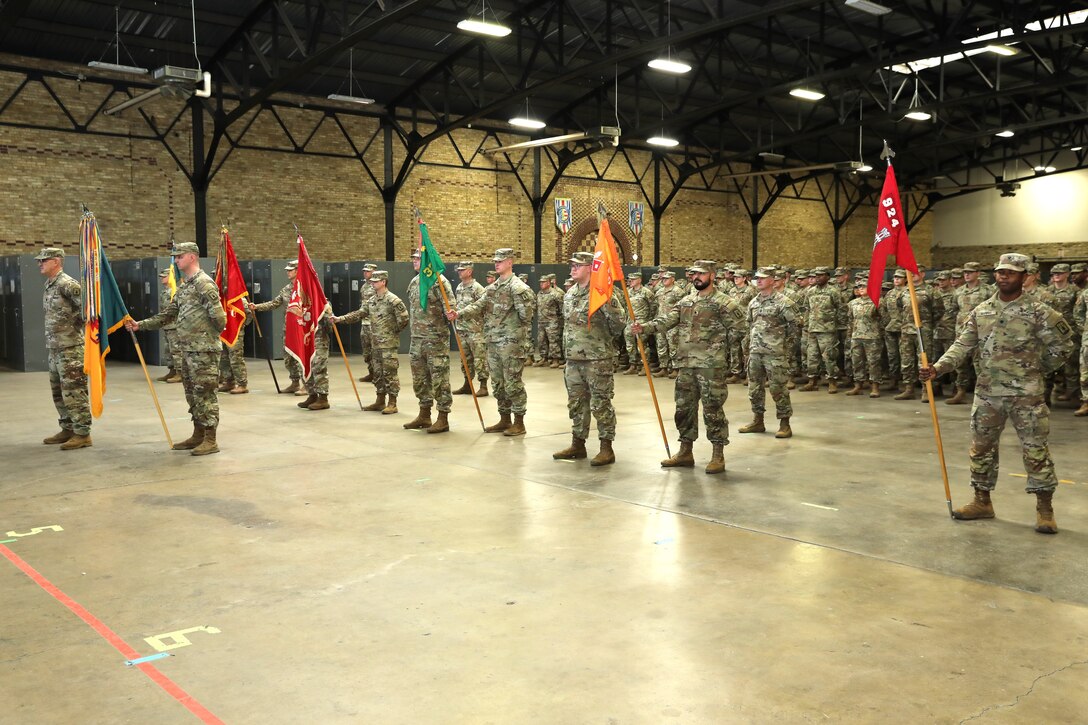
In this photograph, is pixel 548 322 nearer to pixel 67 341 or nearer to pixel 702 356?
pixel 67 341

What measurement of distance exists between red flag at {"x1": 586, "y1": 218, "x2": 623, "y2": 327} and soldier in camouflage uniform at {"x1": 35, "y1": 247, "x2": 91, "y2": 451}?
4.81 metres

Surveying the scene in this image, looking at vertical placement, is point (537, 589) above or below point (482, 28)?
below

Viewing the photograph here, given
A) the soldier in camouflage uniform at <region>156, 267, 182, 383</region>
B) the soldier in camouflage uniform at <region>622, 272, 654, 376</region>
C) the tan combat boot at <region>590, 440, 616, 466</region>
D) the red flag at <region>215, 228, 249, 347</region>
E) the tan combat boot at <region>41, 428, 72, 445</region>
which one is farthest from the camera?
the soldier in camouflage uniform at <region>622, 272, 654, 376</region>

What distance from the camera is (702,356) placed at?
7129mm

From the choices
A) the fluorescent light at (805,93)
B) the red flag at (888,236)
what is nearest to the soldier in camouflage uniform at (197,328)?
the red flag at (888,236)

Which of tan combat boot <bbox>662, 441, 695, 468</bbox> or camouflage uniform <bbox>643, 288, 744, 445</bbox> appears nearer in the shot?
camouflage uniform <bbox>643, 288, 744, 445</bbox>

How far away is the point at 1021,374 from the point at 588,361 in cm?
337

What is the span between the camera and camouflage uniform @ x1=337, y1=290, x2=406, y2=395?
34.4 feet

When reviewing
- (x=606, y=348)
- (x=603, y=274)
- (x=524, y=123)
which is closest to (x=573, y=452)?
(x=606, y=348)

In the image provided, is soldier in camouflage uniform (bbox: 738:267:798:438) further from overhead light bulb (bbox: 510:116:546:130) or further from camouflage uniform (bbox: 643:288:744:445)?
overhead light bulb (bbox: 510:116:546:130)

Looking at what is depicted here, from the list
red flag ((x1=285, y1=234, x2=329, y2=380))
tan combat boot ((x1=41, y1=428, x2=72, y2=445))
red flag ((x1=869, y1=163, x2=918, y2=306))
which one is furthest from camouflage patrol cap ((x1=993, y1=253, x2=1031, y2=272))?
tan combat boot ((x1=41, y1=428, x2=72, y2=445))

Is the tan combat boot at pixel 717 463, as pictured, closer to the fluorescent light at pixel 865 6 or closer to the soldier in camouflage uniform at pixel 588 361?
the soldier in camouflage uniform at pixel 588 361

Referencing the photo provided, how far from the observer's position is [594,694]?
3.27 m

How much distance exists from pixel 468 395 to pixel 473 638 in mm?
8861
